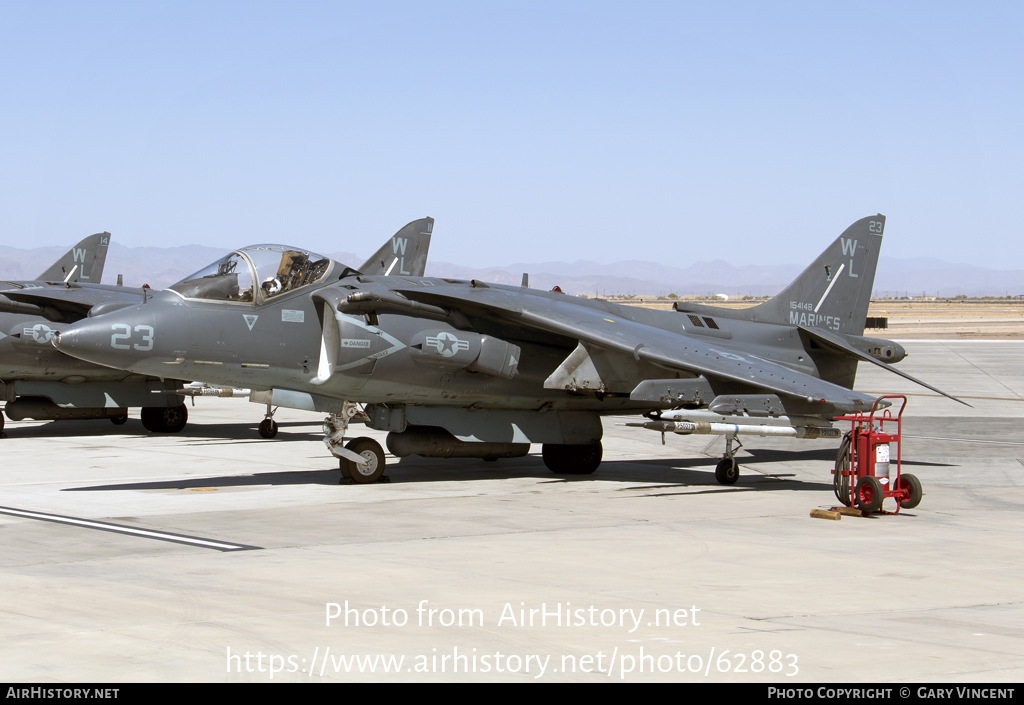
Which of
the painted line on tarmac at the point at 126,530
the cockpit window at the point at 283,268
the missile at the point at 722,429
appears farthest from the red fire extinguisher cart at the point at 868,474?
the cockpit window at the point at 283,268

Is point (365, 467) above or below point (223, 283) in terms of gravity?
below

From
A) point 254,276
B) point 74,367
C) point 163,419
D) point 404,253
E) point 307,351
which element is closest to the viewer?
point 254,276

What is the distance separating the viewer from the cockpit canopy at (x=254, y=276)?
13500 millimetres

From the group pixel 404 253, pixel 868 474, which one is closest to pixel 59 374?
pixel 404 253

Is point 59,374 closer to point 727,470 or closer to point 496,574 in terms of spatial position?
point 727,470

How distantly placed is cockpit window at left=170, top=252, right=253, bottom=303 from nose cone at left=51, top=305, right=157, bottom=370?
2.13 feet

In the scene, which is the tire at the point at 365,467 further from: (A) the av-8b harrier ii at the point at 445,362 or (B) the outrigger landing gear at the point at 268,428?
(B) the outrigger landing gear at the point at 268,428

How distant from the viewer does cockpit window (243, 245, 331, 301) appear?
543 inches

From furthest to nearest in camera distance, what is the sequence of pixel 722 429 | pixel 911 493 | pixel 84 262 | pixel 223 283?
pixel 84 262, pixel 223 283, pixel 722 429, pixel 911 493

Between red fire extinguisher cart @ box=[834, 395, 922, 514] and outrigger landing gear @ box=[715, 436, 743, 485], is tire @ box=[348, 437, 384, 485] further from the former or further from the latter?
red fire extinguisher cart @ box=[834, 395, 922, 514]

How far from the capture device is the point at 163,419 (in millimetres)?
22328

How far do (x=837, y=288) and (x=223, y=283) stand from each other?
10221 mm

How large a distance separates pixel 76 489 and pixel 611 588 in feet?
27.8

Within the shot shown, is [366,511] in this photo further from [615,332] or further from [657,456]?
[657,456]
